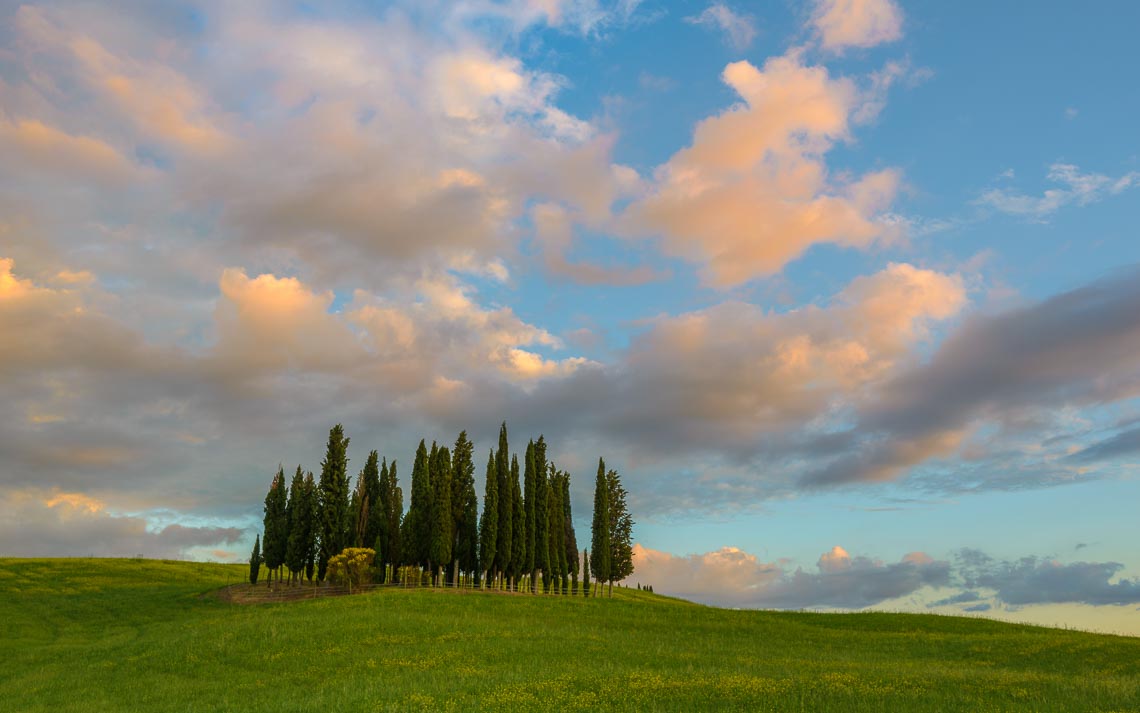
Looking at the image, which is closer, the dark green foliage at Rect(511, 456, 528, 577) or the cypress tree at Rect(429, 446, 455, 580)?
the cypress tree at Rect(429, 446, 455, 580)

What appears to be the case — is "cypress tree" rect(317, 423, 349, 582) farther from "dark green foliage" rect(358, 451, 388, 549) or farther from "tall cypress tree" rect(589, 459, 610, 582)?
"tall cypress tree" rect(589, 459, 610, 582)

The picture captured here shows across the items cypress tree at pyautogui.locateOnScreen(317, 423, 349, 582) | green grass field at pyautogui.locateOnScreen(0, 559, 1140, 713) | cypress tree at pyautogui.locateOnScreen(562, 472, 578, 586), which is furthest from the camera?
cypress tree at pyautogui.locateOnScreen(562, 472, 578, 586)

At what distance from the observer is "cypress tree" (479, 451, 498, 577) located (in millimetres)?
79188

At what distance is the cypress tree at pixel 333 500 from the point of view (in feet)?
253

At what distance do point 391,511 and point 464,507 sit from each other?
12615 mm

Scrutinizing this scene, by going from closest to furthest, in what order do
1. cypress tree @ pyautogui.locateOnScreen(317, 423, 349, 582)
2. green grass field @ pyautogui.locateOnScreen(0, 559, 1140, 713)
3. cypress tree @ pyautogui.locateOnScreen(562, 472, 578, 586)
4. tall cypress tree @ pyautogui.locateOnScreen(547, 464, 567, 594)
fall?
green grass field @ pyautogui.locateOnScreen(0, 559, 1140, 713) < cypress tree @ pyautogui.locateOnScreen(317, 423, 349, 582) < tall cypress tree @ pyautogui.locateOnScreen(547, 464, 567, 594) < cypress tree @ pyautogui.locateOnScreen(562, 472, 578, 586)

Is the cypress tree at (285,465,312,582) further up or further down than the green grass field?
further up

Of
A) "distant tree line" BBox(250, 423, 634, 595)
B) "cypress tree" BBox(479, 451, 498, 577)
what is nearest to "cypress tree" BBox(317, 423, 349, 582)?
"distant tree line" BBox(250, 423, 634, 595)

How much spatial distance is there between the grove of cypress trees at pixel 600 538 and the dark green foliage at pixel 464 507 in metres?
15.5

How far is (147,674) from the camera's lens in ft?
126

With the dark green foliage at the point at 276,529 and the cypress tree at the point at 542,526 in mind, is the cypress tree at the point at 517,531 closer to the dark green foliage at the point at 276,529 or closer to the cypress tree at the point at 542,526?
the cypress tree at the point at 542,526

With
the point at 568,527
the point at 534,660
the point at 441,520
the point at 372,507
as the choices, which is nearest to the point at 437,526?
the point at 441,520

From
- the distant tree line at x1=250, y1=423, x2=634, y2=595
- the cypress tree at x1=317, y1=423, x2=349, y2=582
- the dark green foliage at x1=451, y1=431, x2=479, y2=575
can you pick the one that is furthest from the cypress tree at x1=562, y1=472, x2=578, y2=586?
the cypress tree at x1=317, y1=423, x2=349, y2=582

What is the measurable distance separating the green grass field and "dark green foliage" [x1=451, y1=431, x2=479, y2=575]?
16341mm
